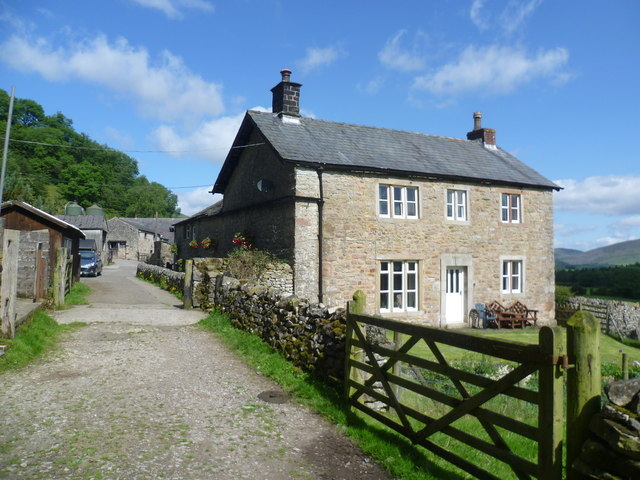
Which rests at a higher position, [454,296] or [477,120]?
[477,120]

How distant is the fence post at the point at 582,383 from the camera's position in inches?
139

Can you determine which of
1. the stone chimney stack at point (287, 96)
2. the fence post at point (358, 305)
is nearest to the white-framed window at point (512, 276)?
the stone chimney stack at point (287, 96)

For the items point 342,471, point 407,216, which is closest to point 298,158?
point 407,216

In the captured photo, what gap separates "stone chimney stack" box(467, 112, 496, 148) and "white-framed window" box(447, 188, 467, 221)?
5269mm

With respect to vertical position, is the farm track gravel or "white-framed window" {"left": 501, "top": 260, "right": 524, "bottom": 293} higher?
"white-framed window" {"left": 501, "top": 260, "right": 524, "bottom": 293}

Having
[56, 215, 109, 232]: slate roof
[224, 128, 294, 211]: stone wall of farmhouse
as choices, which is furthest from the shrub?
[56, 215, 109, 232]: slate roof

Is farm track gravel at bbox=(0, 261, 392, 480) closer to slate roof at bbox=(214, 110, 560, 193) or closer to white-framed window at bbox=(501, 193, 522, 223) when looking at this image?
slate roof at bbox=(214, 110, 560, 193)

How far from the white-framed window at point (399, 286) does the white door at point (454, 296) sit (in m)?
1.65

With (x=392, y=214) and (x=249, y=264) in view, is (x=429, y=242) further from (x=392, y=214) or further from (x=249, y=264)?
(x=249, y=264)

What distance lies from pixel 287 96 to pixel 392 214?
21.4 ft

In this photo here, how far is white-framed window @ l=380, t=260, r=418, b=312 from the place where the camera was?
16.9 metres

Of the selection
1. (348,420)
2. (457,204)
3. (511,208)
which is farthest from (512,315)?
(348,420)

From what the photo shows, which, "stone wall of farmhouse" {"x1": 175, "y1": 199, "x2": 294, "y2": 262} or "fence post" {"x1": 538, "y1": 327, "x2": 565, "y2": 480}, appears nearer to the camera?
"fence post" {"x1": 538, "y1": 327, "x2": 565, "y2": 480}

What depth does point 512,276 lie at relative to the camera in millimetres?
19672
